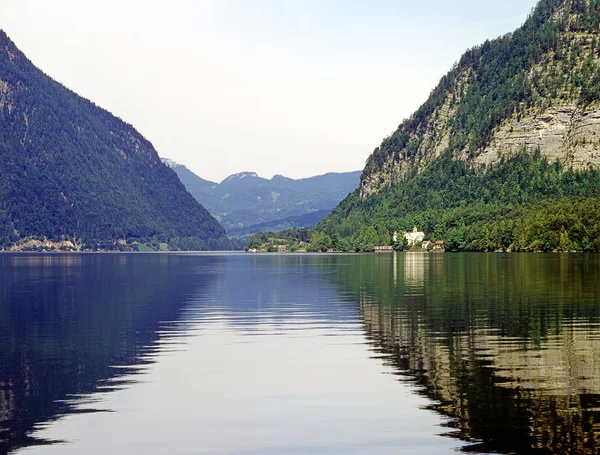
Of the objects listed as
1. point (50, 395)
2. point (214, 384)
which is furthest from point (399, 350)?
point (50, 395)

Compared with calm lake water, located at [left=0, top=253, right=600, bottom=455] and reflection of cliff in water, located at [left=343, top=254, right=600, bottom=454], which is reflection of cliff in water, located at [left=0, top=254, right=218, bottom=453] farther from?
reflection of cliff in water, located at [left=343, top=254, right=600, bottom=454]

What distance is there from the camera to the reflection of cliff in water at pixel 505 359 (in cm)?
2542

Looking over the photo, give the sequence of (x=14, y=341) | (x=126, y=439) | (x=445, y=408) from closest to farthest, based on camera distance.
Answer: (x=126, y=439), (x=445, y=408), (x=14, y=341)

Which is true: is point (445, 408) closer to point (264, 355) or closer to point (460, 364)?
point (460, 364)

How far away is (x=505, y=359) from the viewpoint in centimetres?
3769

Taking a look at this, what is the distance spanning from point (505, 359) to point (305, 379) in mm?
8711

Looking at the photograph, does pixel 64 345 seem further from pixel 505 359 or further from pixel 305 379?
pixel 505 359

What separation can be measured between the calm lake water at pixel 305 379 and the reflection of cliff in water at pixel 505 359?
94 mm

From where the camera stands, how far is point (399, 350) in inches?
1647

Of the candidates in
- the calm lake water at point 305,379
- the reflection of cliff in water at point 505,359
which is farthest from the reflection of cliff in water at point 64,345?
the reflection of cliff in water at point 505,359

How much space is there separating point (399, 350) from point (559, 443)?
1802 cm

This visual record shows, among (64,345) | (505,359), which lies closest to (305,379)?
(505,359)

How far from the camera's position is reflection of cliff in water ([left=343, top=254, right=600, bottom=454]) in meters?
25.4

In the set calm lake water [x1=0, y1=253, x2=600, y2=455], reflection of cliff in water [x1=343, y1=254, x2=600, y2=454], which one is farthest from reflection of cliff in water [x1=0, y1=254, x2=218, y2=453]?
reflection of cliff in water [x1=343, y1=254, x2=600, y2=454]
